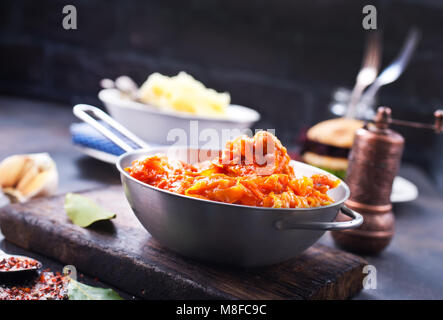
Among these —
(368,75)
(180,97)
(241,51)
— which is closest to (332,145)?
(180,97)

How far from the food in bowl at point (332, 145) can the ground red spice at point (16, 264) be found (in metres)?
1.11

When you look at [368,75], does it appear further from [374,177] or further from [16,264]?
[16,264]

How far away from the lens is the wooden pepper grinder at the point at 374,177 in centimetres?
119

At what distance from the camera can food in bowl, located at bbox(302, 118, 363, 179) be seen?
1.75 metres

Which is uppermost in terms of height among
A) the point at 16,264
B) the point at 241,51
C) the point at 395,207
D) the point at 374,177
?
the point at 241,51

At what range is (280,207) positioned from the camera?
846mm

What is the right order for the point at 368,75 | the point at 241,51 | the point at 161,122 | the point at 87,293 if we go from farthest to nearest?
the point at 241,51
the point at 368,75
the point at 161,122
the point at 87,293

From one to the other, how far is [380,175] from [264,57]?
177 cm

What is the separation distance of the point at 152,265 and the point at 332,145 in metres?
1.02

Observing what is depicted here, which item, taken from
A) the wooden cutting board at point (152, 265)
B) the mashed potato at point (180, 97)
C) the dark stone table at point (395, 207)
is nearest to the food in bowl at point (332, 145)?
the dark stone table at point (395, 207)

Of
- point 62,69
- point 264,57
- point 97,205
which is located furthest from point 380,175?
point 62,69

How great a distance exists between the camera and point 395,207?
1.75 metres

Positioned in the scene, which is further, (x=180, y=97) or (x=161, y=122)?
(x=180, y=97)

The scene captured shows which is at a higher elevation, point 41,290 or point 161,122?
point 161,122
